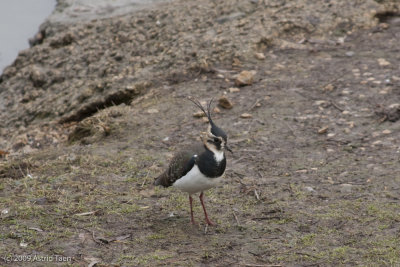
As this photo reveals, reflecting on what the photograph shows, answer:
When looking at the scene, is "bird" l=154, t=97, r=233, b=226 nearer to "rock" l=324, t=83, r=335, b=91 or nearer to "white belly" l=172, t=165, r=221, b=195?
"white belly" l=172, t=165, r=221, b=195

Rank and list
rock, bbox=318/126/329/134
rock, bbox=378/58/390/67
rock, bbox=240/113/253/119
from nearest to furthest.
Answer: rock, bbox=318/126/329/134 → rock, bbox=240/113/253/119 → rock, bbox=378/58/390/67

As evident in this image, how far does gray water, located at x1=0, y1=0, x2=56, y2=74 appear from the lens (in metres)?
10.8

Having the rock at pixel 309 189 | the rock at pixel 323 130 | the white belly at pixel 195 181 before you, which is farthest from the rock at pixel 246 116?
the white belly at pixel 195 181

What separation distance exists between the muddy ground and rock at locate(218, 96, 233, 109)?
8 cm

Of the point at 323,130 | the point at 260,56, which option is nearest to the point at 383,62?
the point at 260,56

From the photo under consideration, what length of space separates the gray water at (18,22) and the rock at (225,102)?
499 centimetres

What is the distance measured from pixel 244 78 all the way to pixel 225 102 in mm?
533

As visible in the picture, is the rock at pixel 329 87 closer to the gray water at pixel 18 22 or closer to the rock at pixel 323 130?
the rock at pixel 323 130

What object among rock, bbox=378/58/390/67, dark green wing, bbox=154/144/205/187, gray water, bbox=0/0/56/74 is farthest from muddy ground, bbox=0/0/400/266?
gray water, bbox=0/0/56/74

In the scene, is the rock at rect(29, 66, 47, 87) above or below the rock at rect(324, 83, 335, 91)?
above

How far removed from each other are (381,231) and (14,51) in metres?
8.13

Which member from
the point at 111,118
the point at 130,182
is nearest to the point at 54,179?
the point at 130,182

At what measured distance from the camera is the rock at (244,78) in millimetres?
7344

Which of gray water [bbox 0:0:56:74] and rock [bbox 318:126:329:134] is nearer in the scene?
rock [bbox 318:126:329:134]
